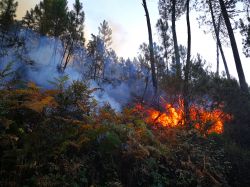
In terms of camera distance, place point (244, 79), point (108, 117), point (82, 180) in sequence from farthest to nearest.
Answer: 1. point (244, 79)
2. point (108, 117)
3. point (82, 180)

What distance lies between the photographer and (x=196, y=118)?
37.6 feet

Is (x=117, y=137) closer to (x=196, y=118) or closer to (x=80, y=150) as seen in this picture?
(x=80, y=150)

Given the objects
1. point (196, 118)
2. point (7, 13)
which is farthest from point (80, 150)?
point (7, 13)

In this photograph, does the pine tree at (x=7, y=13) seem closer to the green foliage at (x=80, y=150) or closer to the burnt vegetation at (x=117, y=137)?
the burnt vegetation at (x=117, y=137)

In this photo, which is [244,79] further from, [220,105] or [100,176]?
[100,176]

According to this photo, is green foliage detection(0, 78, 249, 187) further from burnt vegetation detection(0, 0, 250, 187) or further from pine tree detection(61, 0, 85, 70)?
pine tree detection(61, 0, 85, 70)

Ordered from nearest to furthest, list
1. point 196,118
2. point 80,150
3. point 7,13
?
point 80,150
point 196,118
point 7,13

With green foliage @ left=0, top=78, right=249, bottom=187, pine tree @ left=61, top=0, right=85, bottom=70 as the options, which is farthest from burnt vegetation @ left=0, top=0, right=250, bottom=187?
pine tree @ left=61, top=0, right=85, bottom=70

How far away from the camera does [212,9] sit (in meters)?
24.0

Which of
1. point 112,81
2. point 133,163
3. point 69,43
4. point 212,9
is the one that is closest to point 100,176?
point 133,163

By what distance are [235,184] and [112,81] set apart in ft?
125

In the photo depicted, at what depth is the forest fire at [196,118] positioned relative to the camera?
36.2 ft

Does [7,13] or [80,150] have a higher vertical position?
[7,13]

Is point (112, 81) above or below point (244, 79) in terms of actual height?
above
